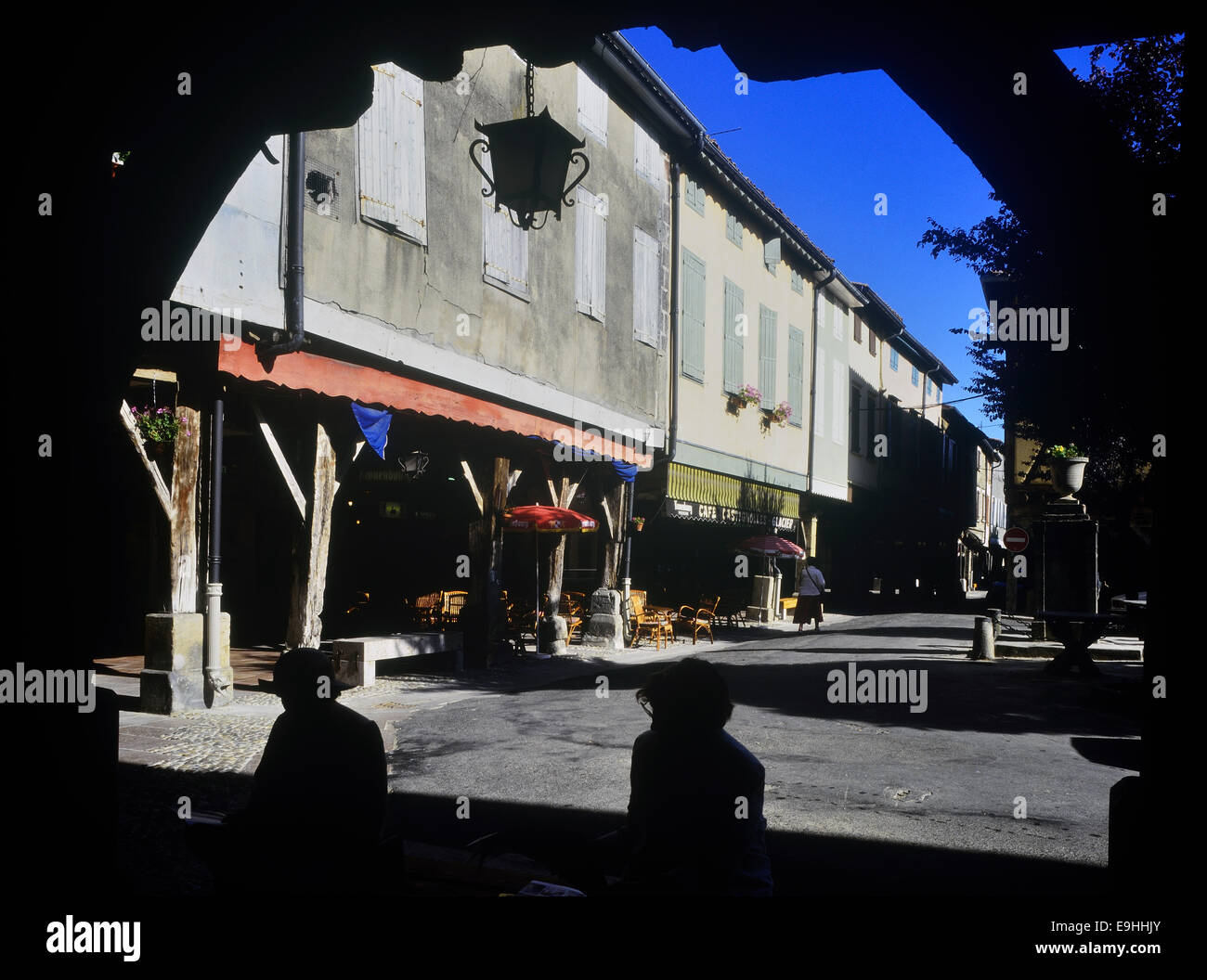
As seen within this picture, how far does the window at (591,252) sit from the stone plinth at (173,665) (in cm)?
772

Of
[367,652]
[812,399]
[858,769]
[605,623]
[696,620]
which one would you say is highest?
[812,399]

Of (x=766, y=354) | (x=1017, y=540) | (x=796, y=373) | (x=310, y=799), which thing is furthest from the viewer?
(x=796, y=373)

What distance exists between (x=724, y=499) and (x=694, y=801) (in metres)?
16.4

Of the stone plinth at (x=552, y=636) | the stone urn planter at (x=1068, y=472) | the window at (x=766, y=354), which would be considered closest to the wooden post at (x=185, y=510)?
the stone plinth at (x=552, y=636)

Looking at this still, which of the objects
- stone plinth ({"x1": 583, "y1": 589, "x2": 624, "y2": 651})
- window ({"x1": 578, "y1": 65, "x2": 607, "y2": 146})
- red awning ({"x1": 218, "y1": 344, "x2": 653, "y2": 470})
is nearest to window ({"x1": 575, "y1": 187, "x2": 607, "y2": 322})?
window ({"x1": 578, "y1": 65, "x2": 607, "y2": 146})

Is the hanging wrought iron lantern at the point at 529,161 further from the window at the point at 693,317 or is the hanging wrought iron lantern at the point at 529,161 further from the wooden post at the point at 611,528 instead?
the window at the point at 693,317

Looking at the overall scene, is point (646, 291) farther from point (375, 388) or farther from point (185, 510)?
point (185, 510)

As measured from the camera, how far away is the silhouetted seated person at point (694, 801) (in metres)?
3.00

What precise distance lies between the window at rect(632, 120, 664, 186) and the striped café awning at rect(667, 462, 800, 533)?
4.77 m

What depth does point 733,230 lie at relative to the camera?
65.0 feet

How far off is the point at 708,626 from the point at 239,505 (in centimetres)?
769

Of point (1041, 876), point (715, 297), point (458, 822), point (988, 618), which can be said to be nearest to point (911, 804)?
point (1041, 876)

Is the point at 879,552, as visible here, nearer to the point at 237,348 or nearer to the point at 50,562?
the point at 237,348

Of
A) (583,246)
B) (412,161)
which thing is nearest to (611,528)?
(583,246)
